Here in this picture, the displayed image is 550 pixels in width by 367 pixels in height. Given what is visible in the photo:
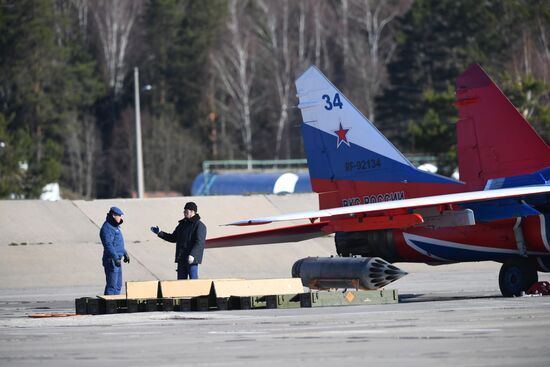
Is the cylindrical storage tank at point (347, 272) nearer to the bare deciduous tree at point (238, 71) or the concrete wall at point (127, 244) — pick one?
the concrete wall at point (127, 244)

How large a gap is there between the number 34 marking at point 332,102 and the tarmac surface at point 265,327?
3.20m

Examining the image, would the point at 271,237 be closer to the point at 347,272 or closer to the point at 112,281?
the point at 347,272

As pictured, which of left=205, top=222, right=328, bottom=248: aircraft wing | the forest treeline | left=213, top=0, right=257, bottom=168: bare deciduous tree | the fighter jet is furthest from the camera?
left=213, top=0, right=257, bottom=168: bare deciduous tree

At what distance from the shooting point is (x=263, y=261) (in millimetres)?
27297

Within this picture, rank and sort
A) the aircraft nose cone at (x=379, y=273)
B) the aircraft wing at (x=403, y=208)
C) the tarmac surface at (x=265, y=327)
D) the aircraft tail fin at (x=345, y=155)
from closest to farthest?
the tarmac surface at (x=265, y=327) < the aircraft wing at (x=403, y=208) < the aircraft nose cone at (x=379, y=273) < the aircraft tail fin at (x=345, y=155)

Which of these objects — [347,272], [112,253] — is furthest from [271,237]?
[112,253]

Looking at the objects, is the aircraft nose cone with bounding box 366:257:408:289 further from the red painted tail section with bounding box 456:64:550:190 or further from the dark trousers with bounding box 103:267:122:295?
the dark trousers with bounding box 103:267:122:295

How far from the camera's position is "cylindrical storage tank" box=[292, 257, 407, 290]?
59.3ft

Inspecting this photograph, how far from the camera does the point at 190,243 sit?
18.2 meters

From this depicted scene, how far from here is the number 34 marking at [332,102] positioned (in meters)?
20.1

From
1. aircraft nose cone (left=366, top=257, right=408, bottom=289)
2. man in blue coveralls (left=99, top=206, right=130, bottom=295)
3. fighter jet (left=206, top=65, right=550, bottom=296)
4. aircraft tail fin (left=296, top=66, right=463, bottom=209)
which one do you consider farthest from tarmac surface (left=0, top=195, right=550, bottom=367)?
aircraft tail fin (left=296, top=66, right=463, bottom=209)

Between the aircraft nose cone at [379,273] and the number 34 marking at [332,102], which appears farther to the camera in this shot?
the number 34 marking at [332,102]

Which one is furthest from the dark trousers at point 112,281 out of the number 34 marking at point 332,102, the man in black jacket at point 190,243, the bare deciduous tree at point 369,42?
the bare deciduous tree at point 369,42

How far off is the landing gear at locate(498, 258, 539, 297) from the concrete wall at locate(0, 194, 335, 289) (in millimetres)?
8021
